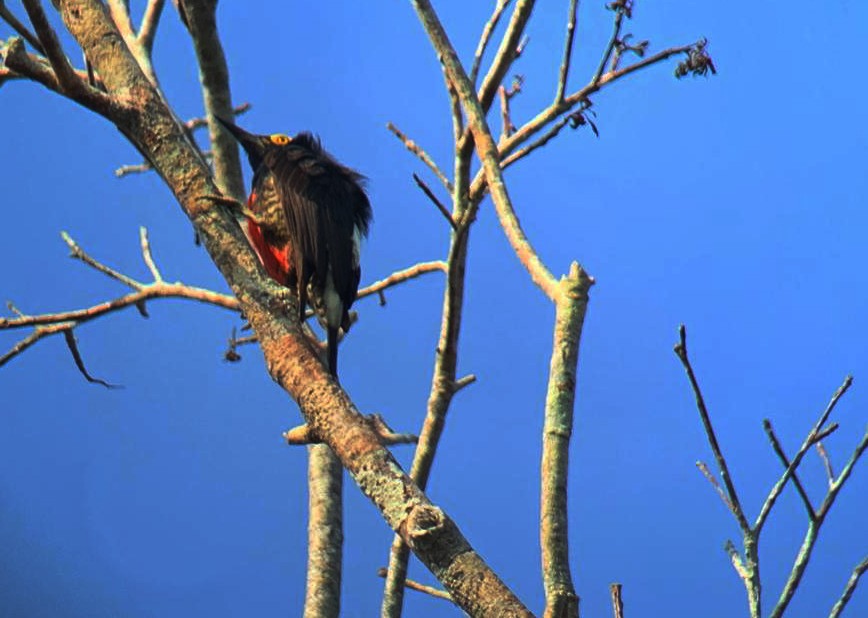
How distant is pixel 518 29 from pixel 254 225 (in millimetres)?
1644

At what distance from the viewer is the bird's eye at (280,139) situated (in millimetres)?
4082

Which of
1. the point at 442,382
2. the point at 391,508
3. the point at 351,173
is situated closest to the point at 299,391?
the point at 391,508

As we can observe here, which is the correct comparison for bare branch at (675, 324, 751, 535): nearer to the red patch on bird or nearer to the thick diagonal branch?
the thick diagonal branch

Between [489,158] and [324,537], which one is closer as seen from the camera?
[489,158]

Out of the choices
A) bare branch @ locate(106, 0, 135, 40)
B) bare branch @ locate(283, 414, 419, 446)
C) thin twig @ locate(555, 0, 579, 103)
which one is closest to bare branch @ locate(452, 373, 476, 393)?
bare branch @ locate(283, 414, 419, 446)

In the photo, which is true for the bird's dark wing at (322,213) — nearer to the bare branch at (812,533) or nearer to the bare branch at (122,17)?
the bare branch at (122,17)

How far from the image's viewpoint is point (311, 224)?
3.57 metres

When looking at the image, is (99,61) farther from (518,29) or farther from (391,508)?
(391,508)

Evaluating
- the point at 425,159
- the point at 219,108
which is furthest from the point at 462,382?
the point at 219,108

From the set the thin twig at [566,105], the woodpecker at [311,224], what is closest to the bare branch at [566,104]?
the thin twig at [566,105]

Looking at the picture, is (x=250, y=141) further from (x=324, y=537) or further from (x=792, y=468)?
(x=792, y=468)

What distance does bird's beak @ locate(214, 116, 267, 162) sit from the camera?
13.4 feet

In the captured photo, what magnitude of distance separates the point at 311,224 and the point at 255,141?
2.27 feet

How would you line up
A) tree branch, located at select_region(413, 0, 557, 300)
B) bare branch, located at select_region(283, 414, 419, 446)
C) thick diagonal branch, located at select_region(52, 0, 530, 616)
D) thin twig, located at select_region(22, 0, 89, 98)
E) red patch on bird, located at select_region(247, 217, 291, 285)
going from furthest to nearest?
red patch on bird, located at select_region(247, 217, 291, 285) < thin twig, located at select_region(22, 0, 89, 98) < bare branch, located at select_region(283, 414, 419, 446) < tree branch, located at select_region(413, 0, 557, 300) < thick diagonal branch, located at select_region(52, 0, 530, 616)
